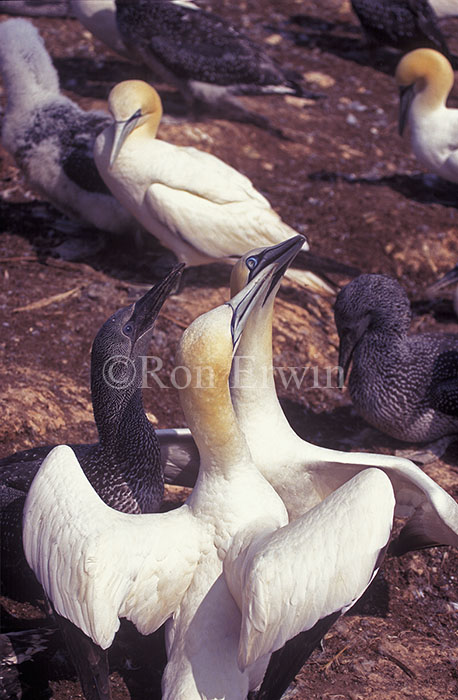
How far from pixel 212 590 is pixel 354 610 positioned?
3.56 feet

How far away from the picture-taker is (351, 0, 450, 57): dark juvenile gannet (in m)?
9.66

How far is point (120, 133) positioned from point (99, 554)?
146 inches

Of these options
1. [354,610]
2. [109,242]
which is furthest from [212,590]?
[109,242]

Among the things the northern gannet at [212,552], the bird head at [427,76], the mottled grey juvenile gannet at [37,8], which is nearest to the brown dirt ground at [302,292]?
the mottled grey juvenile gannet at [37,8]

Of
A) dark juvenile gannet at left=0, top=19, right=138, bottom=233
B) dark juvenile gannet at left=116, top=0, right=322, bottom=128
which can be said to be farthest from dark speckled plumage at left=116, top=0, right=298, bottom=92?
dark juvenile gannet at left=0, top=19, right=138, bottom=233

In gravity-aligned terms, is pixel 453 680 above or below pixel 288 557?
below

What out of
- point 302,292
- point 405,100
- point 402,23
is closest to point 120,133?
point 302,292

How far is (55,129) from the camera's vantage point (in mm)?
6566

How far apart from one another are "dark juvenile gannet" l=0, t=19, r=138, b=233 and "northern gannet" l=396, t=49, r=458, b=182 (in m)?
2.78

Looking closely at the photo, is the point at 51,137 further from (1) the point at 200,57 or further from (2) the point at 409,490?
(2) the point at 409,490

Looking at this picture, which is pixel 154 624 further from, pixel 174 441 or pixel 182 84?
pixel 182 84

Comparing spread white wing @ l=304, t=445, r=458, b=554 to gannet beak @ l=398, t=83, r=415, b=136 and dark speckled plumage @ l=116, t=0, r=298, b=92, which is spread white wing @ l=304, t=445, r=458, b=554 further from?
dark speckled plumage @ l=116, t=0, r=298, b=92

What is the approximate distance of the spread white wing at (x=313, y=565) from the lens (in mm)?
2457

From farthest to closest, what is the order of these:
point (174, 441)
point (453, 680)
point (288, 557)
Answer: point (174, 441), point (453, 680), point (288, 557)
